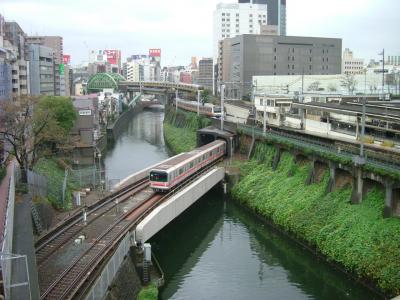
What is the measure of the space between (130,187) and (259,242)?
33.5 feet

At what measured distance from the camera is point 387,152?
97.8 feet

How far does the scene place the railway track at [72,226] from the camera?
72.5 feet

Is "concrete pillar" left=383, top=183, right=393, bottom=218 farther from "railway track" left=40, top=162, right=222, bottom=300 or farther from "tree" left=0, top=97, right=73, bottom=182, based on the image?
"tree" left=0, top=97, right=73, bottom=182

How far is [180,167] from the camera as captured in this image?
34938 millimetres

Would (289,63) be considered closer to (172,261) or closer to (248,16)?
(248,16)

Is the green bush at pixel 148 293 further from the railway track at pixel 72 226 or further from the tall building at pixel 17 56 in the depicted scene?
the tall building at pixel 17 56


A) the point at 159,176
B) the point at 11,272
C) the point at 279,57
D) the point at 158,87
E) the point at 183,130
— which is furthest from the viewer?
the point at 158,87

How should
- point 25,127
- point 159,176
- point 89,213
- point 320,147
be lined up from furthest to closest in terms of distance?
point 320,147
point 159,176
point 25,127
point 89,213

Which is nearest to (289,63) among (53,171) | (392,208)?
(53,171)

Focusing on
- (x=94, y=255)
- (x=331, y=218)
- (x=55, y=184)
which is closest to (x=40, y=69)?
(x=55, y=184)

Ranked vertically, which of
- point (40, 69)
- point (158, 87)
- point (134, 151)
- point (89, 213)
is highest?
A: point (40, 69)

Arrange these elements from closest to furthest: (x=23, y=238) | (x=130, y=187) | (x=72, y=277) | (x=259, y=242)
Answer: (x=72, y=277)
(x=23, y=238)
(x=259, y=242)
(x=130, y=187)

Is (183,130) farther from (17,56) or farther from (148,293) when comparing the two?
(148,293)

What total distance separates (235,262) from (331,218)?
19.4 ft
